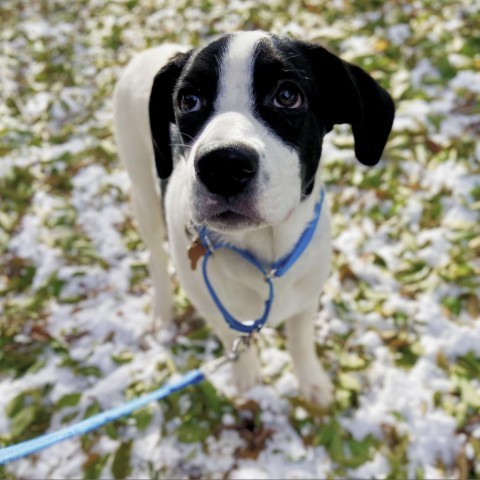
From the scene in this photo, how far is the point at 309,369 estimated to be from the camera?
110 inches

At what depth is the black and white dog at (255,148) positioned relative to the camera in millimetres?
1584

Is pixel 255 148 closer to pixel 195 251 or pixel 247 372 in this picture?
pixel 195 251

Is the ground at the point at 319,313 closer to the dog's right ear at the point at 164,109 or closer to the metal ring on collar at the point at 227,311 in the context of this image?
the metal ring on collar at the point at 227,311

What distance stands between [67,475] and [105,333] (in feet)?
3.14

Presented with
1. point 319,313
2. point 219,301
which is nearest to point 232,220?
point 219,301

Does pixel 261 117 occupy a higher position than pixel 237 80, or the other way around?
pixel 237 80

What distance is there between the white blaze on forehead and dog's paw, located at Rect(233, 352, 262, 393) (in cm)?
159

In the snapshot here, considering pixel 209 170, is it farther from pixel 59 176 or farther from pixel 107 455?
pixel 59 176

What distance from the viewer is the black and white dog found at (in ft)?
5.20

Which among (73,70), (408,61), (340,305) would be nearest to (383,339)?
(340,305)

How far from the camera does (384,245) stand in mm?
3494

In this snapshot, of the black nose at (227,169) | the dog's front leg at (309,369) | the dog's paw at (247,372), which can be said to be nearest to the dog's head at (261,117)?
the black nose at (227,169)

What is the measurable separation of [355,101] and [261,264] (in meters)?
0.77

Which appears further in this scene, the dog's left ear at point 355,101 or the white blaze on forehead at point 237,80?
the dog's left ear at point 355,101
